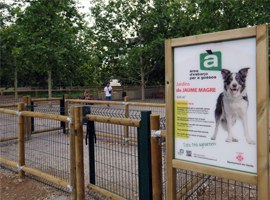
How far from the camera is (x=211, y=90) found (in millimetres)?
2518

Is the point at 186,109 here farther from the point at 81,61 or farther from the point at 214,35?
the point at 81,61

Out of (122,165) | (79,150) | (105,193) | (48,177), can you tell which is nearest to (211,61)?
(79,150)

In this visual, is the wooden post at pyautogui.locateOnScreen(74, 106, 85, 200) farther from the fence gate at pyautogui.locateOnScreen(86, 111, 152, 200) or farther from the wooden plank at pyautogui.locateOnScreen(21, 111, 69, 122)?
the wooden plank at pyautogui.locateOnScreen(21, 111, 69, 122)

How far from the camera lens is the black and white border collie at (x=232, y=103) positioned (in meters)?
2.33

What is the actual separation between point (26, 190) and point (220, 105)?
3.96 metres

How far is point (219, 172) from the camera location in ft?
8.15

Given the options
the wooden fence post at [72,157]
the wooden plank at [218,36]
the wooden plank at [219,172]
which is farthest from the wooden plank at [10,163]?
the wooden plank at [218,36]

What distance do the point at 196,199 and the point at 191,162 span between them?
203 centimetres

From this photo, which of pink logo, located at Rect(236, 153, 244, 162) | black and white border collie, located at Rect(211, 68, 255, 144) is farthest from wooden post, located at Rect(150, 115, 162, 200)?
pink logo, located at Rect(236, 153, 244, 162)

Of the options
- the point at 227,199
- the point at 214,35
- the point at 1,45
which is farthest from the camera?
the point at 1,45

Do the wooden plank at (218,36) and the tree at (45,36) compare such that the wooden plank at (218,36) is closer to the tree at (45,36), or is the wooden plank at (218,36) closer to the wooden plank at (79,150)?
the wooden plank at (79,150)

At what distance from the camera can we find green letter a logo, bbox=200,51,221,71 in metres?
2.45

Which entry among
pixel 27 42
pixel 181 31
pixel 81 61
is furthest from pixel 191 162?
pixel 181 31

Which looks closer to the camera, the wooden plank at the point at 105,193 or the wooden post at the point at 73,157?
the wooden plank at the point at 105,193
